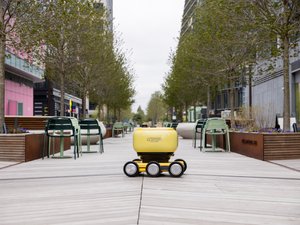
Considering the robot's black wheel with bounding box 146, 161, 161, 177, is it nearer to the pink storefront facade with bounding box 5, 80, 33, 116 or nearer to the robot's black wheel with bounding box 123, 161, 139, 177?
the robot's black wheel with bounding box 123, 161, 139, 177

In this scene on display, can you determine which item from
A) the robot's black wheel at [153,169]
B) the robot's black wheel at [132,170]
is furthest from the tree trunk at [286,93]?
the robot's black wheel at [132,170]

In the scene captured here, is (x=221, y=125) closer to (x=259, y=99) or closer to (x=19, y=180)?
(x=19, y=180)

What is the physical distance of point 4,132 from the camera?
12.7 meters

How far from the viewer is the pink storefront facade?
5278 centimetres

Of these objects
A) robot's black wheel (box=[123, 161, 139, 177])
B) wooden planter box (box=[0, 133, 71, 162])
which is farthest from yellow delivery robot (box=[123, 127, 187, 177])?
wooden planter box (box=[0, 133, 71, 162])

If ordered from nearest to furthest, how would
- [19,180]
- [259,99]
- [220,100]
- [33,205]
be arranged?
[33,205] < [19,180] < [259,99] < [220,100]

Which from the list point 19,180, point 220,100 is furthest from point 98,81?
point 220,100

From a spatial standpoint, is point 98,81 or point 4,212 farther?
point 98,81

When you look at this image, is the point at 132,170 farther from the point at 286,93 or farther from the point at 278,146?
the point at 286,93

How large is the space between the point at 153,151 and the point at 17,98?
170 ft

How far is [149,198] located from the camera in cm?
576

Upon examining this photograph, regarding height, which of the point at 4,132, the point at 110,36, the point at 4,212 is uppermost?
the point at 110,36

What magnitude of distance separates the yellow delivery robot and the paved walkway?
6.6 inches

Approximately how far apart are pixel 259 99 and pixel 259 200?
57.0 m
